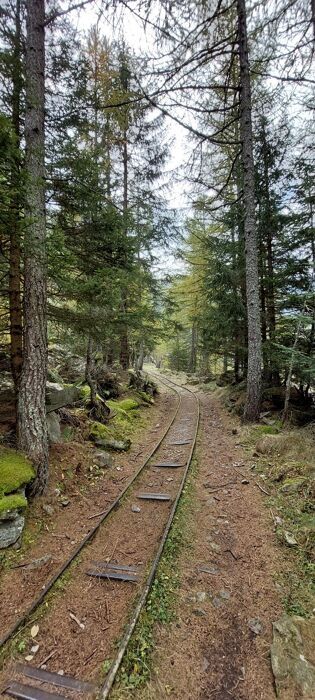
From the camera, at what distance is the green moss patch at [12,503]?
388 cm

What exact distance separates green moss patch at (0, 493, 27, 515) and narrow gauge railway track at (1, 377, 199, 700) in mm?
1031

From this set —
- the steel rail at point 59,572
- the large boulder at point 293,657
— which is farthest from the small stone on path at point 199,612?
the steel rail at point 59,572

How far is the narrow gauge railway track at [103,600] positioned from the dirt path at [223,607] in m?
0.41

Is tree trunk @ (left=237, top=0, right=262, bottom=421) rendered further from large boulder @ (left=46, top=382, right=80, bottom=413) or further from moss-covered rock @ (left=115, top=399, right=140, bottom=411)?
large boulder @ (left=46, top=382, right=80, bottom=413)

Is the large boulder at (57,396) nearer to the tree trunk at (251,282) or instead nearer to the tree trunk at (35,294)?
the tree trunk at (35,294)

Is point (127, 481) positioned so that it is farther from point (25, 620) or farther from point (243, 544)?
point (25, 620)

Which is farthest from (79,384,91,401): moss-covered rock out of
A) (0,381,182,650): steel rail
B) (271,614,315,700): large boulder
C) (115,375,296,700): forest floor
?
(271,614,315,700): large boulder

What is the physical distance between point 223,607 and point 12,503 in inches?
114

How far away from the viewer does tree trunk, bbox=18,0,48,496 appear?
492 centimetres

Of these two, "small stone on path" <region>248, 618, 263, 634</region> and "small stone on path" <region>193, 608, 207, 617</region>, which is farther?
"small stone on path" <region>193, 608, 207, 617</region>

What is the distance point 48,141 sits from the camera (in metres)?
5.82

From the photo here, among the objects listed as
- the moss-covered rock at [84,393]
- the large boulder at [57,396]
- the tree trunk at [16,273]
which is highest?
the tree trunk at [16,273]

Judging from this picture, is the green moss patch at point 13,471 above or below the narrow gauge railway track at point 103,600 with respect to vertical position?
above

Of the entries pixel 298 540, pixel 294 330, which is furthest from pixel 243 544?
pixel 294 330
